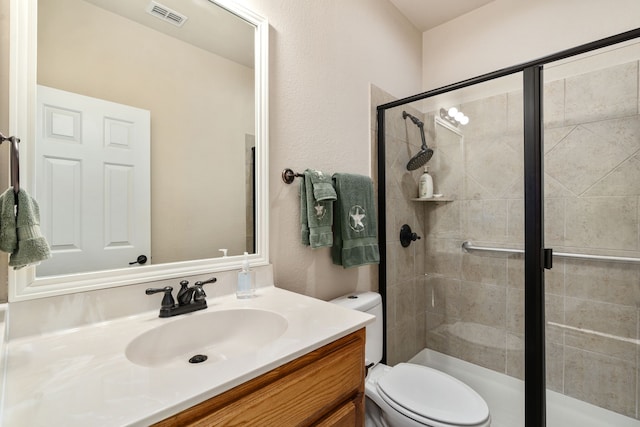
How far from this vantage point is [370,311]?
1.46 meters

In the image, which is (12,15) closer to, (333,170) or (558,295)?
(333,170)

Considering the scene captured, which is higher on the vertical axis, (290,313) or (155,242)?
(155,242)

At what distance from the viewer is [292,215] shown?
131cm

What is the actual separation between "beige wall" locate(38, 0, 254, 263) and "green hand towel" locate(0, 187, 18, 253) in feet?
1.22

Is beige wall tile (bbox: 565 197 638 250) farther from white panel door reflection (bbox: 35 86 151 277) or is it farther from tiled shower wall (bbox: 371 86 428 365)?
white panel door reflection (bbox: 35 86 151 277)

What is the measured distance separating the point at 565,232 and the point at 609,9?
4.04 ft

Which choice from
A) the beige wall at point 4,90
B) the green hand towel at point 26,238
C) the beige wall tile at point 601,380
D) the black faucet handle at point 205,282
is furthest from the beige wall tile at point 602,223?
the beige wall at point 4,90

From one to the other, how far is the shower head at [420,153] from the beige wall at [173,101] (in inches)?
40.5

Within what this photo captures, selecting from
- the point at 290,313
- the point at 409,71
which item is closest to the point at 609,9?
the point at 409,71

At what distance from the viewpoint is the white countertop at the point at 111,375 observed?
1.48 ft

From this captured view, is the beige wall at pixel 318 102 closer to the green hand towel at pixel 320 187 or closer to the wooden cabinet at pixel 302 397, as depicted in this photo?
the green hand towel at pixel 320 187

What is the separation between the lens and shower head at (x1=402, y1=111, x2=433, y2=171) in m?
1.77

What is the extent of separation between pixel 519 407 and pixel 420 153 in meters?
1.40

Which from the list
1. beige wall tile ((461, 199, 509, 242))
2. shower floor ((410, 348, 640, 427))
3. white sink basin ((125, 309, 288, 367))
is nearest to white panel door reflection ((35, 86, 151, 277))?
white sink basin ((125, 309, 288, 367))
